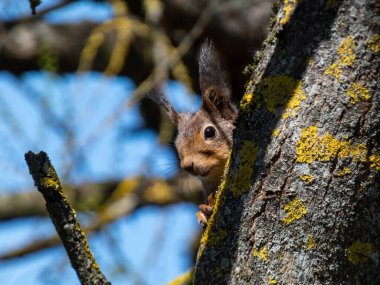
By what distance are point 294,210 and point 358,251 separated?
0.19 meters

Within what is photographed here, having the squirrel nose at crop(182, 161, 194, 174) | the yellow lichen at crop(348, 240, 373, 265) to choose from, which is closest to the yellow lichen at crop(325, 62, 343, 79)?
the yellow lichen at crop(348, 240, 373, 265)

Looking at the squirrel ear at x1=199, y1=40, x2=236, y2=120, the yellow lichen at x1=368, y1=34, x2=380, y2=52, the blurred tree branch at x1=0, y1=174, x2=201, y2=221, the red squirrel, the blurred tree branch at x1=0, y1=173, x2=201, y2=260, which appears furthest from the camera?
the blurred tree branch at x1=0, y1=174, x2=201, y2=221

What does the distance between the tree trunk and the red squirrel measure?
3.15ft

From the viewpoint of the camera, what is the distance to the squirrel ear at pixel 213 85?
2.78 meters

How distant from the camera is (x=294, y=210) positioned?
190cm

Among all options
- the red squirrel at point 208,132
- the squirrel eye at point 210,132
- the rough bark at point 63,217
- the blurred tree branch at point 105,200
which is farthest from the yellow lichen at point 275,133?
the blurred tree branch at point 105,200

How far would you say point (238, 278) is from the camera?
6.43 feet

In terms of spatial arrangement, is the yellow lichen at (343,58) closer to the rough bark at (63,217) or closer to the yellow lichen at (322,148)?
the yellow lichen at (322,148)

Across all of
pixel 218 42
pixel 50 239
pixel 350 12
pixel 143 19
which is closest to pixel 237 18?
pixel 218 42

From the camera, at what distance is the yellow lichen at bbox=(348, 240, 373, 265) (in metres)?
1.91

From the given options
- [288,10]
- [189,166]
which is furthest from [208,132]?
[288,10]

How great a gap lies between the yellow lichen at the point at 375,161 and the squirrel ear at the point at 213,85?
0.97m

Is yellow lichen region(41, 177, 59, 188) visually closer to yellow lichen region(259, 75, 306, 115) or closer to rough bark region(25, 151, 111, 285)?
rough bark region(25, 151, 111, 285)

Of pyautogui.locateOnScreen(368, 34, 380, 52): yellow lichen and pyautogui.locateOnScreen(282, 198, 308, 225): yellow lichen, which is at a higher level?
pyautogui.locateOnScreen(368, 34, 380, 52): yellow lichen
